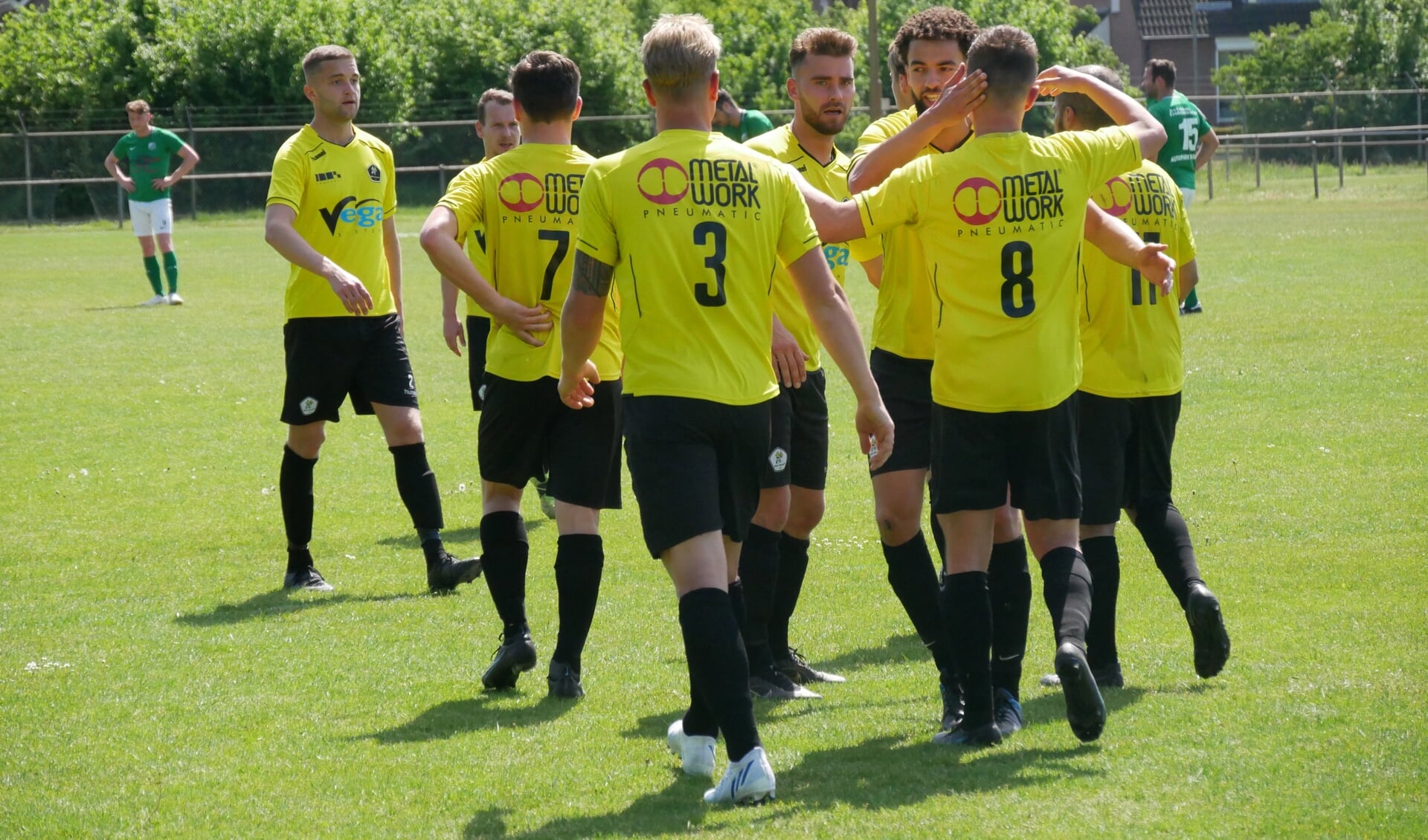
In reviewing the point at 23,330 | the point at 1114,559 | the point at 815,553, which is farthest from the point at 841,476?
the point at 23,330

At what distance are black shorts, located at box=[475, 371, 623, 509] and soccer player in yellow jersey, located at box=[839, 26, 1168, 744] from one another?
50.8 inches

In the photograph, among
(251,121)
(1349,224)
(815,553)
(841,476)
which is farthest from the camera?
(251,121)

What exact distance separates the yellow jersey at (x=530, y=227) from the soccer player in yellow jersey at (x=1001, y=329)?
51.2 inches

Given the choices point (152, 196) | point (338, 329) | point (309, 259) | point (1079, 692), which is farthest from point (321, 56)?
point (152, 196)

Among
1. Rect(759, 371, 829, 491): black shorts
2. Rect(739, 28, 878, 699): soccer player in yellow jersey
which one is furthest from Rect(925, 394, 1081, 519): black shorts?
Rect(759, 371, 829, 491): black shorts

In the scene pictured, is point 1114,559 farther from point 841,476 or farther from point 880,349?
point 841,476

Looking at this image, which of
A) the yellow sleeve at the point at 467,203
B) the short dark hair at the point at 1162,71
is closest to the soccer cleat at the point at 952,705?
the yellow sleeve at the point at 467,203

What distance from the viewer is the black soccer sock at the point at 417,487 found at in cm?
698

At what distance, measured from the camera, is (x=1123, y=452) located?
5211 millimetres

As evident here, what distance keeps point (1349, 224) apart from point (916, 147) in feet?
73.1

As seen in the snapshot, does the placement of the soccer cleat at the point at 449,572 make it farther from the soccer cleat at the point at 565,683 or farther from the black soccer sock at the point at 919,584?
the black soccer sock at the point at 919,584

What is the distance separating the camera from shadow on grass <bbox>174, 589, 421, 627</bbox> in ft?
21.0

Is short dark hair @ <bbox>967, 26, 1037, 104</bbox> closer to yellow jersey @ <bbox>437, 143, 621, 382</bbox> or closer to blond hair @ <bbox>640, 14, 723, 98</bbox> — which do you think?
blond hair @ <bbox>640, 14, 723, 98</bbox>

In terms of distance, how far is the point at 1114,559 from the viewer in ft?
17.0
